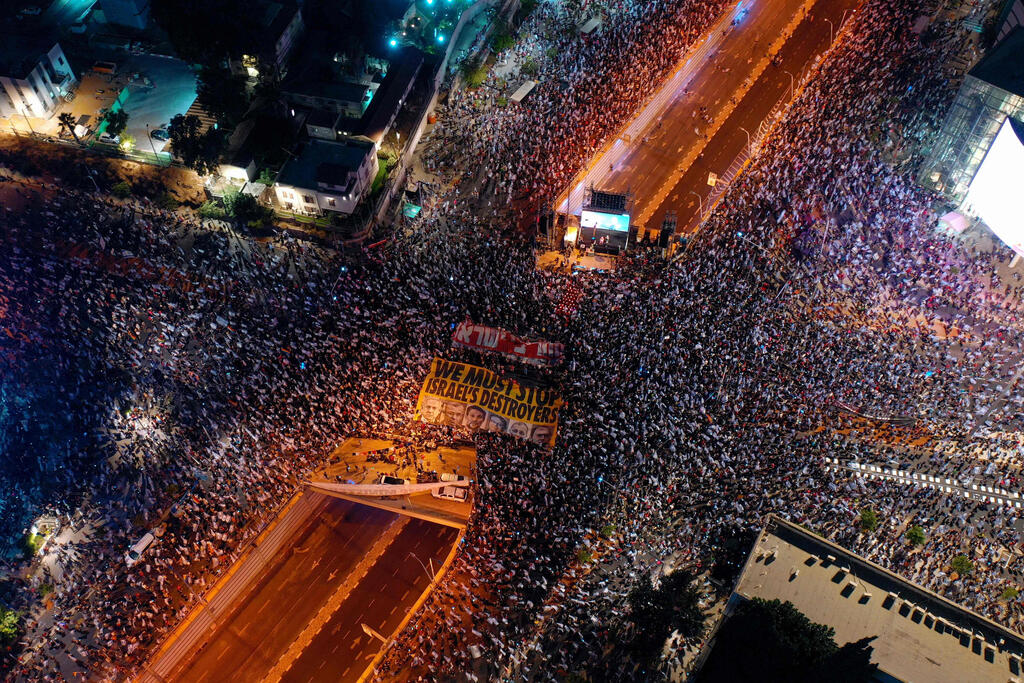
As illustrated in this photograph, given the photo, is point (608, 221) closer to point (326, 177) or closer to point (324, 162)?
point (326, 177)

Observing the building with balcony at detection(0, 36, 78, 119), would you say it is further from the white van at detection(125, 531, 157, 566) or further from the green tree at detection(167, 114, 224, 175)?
the white van at detection(125, 531, 157, 566)

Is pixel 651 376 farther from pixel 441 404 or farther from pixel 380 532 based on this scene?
pixel 380 532

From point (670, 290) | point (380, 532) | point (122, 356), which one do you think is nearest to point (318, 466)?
point (380, 532)

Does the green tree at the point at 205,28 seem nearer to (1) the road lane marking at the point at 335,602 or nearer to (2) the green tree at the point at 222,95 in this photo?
(2) the green tree at the point at 222,95

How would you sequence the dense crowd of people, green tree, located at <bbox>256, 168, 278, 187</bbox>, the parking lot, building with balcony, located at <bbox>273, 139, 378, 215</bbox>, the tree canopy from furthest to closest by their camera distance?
the parking lot < green tree, located at <bbox>256, 168, 278, 187</bbox> < building with balcony, located at <bbox>273, 139, 378, 215</bbox> < the dense crowd of people < the tree canopy

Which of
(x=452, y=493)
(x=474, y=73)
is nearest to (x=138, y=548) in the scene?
(x=452, y=493)

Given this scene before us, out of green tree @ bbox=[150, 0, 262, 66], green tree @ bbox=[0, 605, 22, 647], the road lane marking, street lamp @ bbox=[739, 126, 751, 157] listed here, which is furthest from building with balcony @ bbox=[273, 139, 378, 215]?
green tree @ bbox=[0, 605, 22, 647]
